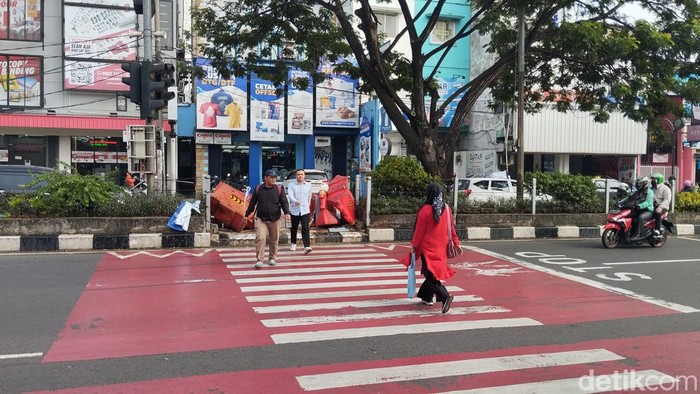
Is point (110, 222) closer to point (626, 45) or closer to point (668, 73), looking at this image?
point (626, 45)

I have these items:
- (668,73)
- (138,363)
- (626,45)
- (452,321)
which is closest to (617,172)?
(668,73)

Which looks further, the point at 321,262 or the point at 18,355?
the point at 321,262

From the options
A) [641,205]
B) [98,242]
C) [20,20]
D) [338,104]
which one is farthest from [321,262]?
[20,20]

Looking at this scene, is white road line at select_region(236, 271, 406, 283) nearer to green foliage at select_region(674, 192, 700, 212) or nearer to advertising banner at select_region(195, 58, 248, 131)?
green foliage at select_region(674, 192, 700, 212)

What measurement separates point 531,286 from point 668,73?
402 inches

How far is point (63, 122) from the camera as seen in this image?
2522 centimetres

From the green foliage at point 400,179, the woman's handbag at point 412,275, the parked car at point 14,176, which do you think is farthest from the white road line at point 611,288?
the parked car at point 14,176

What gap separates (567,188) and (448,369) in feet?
39.4

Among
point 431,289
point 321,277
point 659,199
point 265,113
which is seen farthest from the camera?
point 265,113

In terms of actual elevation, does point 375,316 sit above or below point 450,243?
below

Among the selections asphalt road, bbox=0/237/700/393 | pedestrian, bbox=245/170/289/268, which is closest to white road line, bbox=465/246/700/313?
asphalt road, bbox=0/237/700/393

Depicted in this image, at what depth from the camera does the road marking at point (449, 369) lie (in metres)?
4.46

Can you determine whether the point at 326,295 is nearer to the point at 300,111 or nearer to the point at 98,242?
the point at 98,242

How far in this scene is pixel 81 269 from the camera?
9.40 metres
